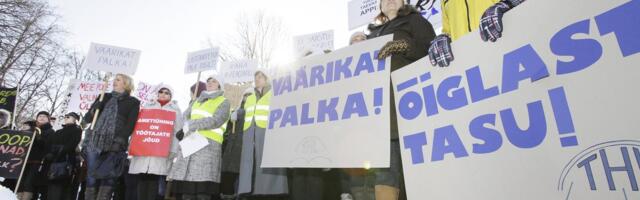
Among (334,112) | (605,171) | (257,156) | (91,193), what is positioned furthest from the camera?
(91,193)

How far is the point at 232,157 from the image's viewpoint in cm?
444

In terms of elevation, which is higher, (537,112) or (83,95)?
(83,95)

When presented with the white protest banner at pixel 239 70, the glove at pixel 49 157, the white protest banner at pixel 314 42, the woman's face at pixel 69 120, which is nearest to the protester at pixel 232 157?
the white protest banner at pixel 314 42

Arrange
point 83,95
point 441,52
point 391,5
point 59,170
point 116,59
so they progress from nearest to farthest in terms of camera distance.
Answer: point 441,52, point 391,5, point 59,170, point 116,59, point 83,95

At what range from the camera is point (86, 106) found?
30.1 ft

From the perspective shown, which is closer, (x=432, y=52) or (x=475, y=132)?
(x=475, y=132)

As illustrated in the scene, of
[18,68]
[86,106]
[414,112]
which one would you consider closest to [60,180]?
[86,106]

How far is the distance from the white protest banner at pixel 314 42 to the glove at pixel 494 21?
4694mm

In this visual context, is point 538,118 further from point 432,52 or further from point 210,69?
point 210,69

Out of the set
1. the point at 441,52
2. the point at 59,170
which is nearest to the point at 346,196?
the point at 441,52

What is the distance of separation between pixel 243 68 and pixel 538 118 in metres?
7.59

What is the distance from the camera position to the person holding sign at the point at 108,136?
4.79 metres

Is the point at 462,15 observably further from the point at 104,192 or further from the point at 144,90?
the point at 144,90

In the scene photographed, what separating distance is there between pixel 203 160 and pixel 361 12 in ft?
11.5
